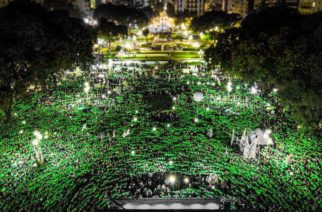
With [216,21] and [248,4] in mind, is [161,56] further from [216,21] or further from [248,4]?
[248,4]

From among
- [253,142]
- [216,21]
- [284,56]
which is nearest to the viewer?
[253,142]

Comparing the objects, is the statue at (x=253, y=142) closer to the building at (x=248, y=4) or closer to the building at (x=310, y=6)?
the building at (x=248, y=4)

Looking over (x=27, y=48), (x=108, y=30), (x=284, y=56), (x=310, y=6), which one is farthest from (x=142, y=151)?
(x=310, y=6)

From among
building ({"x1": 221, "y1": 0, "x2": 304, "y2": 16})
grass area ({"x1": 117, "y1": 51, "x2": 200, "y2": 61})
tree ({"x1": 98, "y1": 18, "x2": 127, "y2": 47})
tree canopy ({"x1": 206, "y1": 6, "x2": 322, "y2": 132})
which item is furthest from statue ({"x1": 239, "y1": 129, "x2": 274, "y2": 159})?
building ({"x1": 221, "y1": 0, "x2": 304, "y2": 16})

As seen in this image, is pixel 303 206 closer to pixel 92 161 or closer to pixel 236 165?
pixel 236 165

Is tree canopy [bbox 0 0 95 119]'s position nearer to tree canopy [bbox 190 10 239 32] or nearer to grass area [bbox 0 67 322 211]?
grass area [bbox 0 67 322 211]

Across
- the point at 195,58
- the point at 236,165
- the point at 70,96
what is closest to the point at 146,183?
the point at 236,165

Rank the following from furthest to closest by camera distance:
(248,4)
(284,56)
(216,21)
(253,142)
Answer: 1. (248,4)
2. (216,21)
3. (284,56)
4. (253,142)
